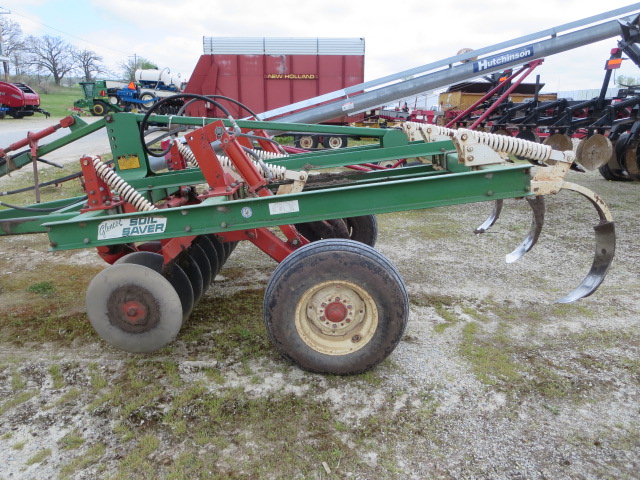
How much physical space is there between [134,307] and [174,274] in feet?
1.42

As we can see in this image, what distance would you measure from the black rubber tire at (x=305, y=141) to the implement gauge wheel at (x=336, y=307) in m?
11.2

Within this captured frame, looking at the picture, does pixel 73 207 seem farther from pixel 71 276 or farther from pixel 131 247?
pixel 71 276

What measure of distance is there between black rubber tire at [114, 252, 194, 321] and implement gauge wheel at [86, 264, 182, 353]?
1.05 ft

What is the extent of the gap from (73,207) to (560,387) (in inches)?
131

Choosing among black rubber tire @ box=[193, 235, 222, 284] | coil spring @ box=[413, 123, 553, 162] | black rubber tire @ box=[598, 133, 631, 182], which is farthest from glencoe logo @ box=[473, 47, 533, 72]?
black rubber tire @ box=[193, 235, 222, 284]

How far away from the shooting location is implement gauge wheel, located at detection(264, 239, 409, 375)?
2660 millimetres

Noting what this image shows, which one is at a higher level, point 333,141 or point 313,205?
point 333,141

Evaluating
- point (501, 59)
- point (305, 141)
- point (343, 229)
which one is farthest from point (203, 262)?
point (305, 141)

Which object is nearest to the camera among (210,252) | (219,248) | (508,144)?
(508,144)

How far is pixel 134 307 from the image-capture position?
9.27 feet

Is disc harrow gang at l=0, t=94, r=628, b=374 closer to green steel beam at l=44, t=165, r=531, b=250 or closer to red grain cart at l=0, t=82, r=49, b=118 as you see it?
green steel beam at l=44, t=165, r=531, b=250

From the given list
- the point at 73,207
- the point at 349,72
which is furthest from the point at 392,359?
the point at 349,72

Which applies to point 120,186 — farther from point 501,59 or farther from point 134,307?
point 501,59

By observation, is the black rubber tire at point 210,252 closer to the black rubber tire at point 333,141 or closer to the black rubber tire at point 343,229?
the black rubber tire at point 343,229
